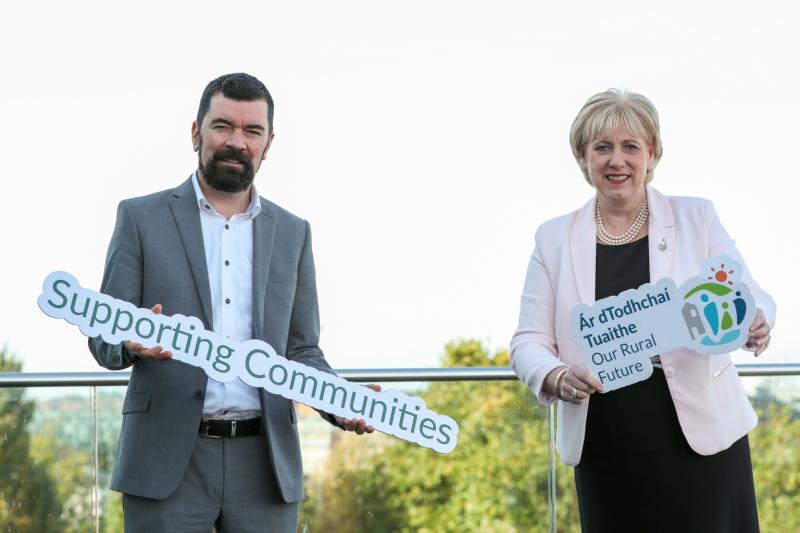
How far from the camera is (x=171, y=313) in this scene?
8.84ft

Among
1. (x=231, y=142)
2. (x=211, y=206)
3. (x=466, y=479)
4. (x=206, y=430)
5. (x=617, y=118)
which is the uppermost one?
(x=617, y=118)

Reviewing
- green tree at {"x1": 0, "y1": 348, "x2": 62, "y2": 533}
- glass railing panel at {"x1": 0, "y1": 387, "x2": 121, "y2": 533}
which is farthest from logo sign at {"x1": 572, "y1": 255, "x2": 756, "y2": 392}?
green tree at {"x1": 0, "y1": 348, "x2": 62, "y2": 533}

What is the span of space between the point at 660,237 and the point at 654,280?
0.12 m

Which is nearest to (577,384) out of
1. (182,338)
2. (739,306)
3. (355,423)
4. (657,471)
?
(657,471)

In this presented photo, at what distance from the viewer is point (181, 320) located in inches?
103

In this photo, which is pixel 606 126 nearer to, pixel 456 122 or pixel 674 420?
pixel 674 420

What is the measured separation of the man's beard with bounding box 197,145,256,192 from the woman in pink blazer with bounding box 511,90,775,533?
0.79m

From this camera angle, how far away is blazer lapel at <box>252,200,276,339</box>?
2.73 metres

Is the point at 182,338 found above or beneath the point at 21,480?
above

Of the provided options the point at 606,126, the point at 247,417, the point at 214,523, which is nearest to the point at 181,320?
the point at 247,417

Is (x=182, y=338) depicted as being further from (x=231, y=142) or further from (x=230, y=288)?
(x=231, y=142)

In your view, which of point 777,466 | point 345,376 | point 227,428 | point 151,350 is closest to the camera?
point 151,350

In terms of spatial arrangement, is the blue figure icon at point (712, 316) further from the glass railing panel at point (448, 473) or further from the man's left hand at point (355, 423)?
the glass railing panel at point (448, 473)

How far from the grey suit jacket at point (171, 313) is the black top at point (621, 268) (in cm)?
74
